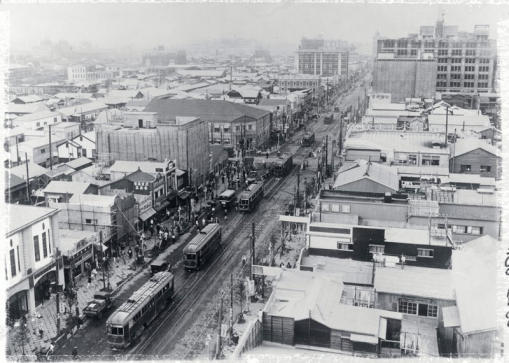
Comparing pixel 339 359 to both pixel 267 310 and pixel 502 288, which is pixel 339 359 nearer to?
pixel 267 310

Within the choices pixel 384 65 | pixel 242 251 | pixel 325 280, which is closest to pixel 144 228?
pixel 242 251

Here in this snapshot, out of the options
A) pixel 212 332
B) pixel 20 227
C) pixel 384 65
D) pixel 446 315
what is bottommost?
pixel 212 332

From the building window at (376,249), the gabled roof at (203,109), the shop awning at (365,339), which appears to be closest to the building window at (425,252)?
the building window at (376,249)

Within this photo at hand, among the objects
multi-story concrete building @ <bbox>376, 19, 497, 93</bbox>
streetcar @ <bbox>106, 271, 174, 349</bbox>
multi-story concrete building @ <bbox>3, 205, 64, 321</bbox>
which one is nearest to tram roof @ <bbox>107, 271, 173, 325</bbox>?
streetcar @ <bbox>106, 271, 174, 349</bbox>

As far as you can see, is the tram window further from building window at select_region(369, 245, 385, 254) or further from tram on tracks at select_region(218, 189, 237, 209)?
tram on tracks at select_region(218, 189, 237, 209)

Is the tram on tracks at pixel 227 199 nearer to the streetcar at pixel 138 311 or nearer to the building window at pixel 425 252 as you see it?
the streetcar at pixel 138 311

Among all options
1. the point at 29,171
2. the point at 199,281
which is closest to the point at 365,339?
the point at 199,281

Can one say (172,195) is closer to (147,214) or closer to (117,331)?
(147,214)
